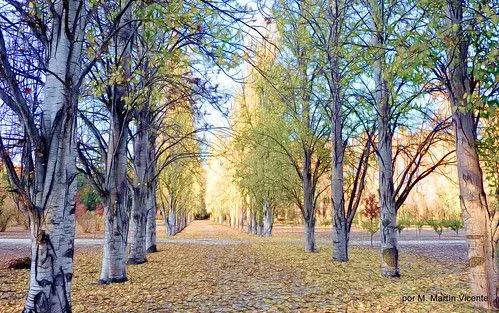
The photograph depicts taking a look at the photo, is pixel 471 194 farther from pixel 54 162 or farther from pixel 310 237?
pixel 310 237

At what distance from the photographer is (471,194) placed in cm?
539

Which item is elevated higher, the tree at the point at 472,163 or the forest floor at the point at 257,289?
the tree at the point at 472,163

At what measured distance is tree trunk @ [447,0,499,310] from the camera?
202 inches

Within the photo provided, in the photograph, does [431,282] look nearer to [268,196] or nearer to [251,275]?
[251,275]

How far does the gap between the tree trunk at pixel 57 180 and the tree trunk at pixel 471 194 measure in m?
4.78

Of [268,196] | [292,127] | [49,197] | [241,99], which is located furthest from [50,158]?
[241,99]

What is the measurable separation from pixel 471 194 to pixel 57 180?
5524mm

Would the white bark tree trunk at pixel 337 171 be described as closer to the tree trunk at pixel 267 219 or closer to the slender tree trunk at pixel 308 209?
the slender tree trunk at pixel 308 209

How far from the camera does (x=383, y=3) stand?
877 centimetres

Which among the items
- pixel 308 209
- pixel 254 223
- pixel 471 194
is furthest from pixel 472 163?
pixel 254 223

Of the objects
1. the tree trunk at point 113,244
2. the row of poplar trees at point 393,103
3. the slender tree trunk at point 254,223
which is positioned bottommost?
the slender tree trunk at point 254,223

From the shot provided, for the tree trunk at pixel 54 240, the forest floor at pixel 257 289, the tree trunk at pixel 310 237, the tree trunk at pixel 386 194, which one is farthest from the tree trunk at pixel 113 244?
the tree trunk at pixel 310 237

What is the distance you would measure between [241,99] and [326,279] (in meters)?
25.0

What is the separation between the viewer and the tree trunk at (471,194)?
5.12 m
